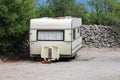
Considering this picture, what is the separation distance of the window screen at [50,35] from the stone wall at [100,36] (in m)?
10.4

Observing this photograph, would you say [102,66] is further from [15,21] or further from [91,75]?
[15,21]

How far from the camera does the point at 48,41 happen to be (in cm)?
2553

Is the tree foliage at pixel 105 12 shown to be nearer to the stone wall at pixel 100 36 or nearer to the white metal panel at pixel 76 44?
the stone wall at pixel 100 36

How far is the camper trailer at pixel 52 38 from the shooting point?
25.2m

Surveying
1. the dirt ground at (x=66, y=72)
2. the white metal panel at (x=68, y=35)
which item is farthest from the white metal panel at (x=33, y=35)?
the dirt ground at (x=66, y=72)

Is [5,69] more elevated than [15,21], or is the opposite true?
[15,21]

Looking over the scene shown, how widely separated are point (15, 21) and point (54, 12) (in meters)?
12.5

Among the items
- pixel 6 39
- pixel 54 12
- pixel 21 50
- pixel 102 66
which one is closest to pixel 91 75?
pixel 102 66

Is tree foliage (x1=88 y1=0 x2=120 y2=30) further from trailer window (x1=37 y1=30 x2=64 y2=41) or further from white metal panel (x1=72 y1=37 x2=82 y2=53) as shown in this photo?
trailer window (x1=37 y1=30 x2=64 y2=41)

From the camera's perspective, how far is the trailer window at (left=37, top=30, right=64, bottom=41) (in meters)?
25.5

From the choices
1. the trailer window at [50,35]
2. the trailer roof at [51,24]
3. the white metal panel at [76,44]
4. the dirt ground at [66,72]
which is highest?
the trailer roof at [51,24]

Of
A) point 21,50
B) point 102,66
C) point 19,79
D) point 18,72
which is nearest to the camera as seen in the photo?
point 19,79

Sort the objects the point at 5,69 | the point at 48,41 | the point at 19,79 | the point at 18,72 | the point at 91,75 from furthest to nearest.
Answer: the point at 48,41, the point at 5,69, the point at 18,72, the point at 91,75, the point at 19,79

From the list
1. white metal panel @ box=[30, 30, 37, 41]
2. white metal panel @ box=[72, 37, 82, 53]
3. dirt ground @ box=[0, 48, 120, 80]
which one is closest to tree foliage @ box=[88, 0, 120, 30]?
white metal panel @ box=[72, 37, 82, 53]
